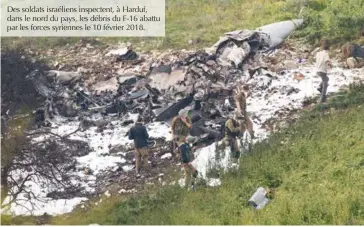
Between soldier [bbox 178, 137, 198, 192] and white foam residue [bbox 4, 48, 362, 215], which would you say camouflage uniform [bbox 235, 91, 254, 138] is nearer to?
white foam residue [bbox 4, 48, 362, 215]

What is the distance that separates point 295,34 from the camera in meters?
12.8

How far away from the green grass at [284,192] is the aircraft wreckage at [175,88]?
55.6 inches

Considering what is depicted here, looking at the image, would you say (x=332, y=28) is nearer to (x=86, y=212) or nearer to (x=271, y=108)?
(x=271, y=108)

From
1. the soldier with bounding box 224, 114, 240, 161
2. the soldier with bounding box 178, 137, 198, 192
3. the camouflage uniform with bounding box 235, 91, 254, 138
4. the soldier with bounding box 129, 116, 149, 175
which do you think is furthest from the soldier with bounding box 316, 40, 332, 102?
the soldier with bounding box 129, 116, 149, 175

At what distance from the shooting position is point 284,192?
7.36m

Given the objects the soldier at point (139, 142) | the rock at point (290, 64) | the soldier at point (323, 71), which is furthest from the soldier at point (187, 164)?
the rock at point (290, 64)

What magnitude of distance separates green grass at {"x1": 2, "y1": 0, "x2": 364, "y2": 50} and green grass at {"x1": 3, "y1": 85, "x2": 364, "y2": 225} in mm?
4068

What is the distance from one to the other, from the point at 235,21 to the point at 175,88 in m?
4.22

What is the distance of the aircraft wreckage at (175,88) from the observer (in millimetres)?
10023

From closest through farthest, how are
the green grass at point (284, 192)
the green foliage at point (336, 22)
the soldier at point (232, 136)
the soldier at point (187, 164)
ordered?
1. the green grass at point (284, 192)
2. the soldier at point (187, 164)
3. the soldier at point (232, 136)
4. the green foliage at point (336, 22)

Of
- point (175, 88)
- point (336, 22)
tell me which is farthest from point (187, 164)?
point (336, 22)

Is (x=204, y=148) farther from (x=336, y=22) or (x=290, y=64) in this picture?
(x=336, y=22)

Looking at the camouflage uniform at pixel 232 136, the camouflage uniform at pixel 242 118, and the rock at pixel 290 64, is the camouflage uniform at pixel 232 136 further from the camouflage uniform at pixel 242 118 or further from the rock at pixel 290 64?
the rock at pixel 290 64

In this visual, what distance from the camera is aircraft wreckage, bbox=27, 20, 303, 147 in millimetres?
10023
